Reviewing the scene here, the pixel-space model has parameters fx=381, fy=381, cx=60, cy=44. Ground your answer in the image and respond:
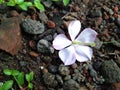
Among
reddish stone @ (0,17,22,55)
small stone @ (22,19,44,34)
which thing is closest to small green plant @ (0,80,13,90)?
reddish stone @ (0,17,22,55)

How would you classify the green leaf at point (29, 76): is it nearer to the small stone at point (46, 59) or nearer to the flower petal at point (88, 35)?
the small stone at point (46, 59)

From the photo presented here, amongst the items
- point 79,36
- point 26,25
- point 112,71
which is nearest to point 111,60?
point 112,71

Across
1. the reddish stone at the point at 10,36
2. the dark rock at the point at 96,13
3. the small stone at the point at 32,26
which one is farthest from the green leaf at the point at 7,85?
the dark rock at the point at 96,13

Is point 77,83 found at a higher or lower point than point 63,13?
lower

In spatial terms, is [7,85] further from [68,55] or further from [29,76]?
[68,55]

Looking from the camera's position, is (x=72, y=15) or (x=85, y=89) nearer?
(x=85, y=89)

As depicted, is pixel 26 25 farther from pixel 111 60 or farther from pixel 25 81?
pixel 111 60

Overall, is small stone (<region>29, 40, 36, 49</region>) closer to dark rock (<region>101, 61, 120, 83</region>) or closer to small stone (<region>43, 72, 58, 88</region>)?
small stone (<region>43, 72, 58, 88</region>)
